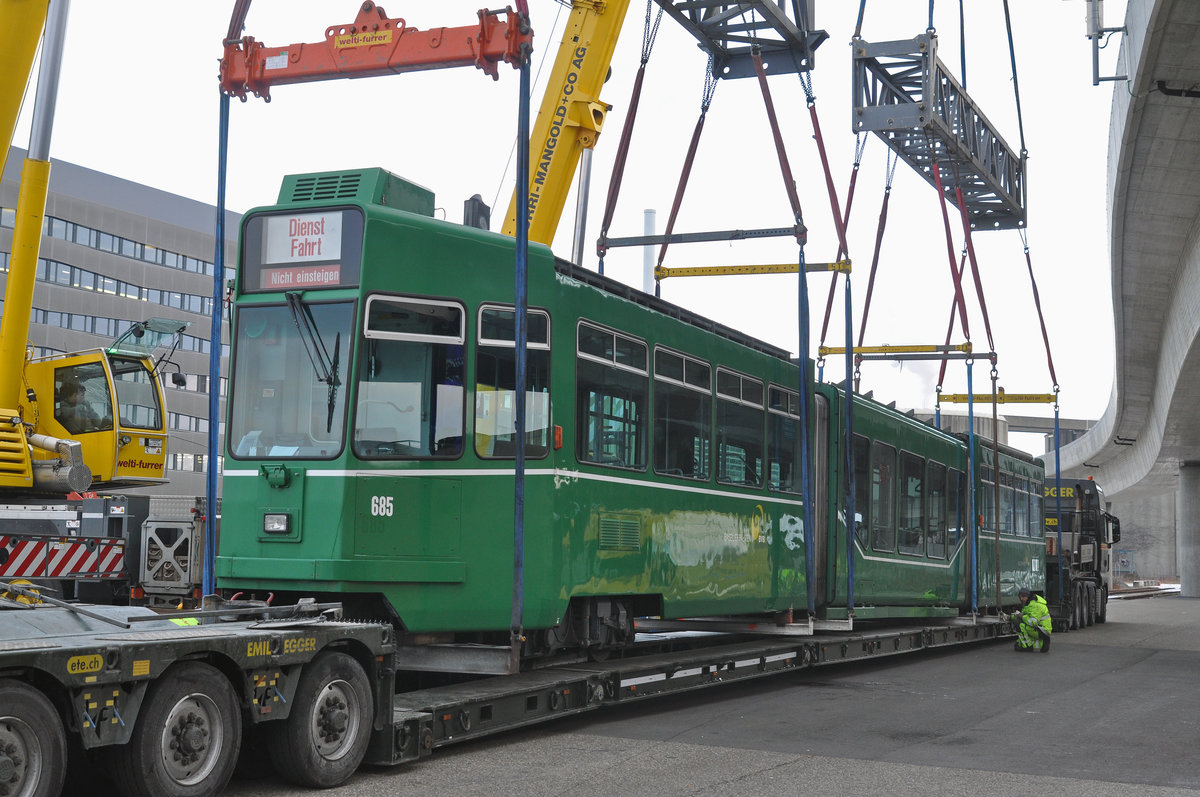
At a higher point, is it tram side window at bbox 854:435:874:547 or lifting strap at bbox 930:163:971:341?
→ lifting strap at bbox 930:163:971:341

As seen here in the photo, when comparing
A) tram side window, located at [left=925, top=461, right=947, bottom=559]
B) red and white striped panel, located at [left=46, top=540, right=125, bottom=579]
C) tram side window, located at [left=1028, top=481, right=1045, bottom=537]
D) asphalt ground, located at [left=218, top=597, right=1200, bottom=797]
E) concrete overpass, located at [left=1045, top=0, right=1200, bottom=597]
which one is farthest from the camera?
tram side window, located at [left=1028, top=481, right=1045, bottom=537]

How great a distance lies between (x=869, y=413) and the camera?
1775 cm

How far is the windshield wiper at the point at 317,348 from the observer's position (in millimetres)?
9594

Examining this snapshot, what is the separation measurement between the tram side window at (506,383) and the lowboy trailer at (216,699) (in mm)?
1744

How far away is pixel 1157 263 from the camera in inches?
1153

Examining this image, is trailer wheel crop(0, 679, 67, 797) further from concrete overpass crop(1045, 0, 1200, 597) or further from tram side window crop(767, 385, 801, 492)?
concrete overpass crop(1045, 0, 1200, 597)

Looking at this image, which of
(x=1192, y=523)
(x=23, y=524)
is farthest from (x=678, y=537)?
(x=1192, y=523)

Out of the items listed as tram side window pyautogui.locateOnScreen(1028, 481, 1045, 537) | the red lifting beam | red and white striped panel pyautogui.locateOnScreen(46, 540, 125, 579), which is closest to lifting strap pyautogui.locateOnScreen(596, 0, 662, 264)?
the red lifting beam

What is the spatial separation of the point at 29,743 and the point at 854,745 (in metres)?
6.32

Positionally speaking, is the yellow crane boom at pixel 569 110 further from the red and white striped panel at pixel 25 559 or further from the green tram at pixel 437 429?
the red and white striped panel at pixel 25 559

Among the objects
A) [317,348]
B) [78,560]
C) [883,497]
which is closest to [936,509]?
[883,497]

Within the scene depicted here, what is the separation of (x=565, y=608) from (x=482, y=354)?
2.16 metres

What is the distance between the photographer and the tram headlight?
955 centimetres

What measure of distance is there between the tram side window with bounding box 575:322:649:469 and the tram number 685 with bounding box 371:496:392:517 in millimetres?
1859
